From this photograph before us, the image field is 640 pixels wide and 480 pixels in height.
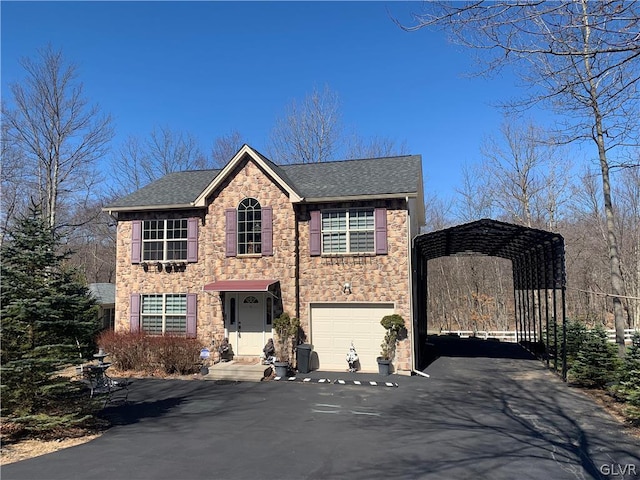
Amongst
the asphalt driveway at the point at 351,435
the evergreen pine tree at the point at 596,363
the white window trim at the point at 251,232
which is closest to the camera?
the asphalt driveway at the point at 351,435

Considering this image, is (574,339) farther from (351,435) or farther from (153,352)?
(153,352)

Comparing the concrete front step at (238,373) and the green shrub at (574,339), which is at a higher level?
the green shrub at (574,339)

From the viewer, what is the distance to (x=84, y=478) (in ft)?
18.8

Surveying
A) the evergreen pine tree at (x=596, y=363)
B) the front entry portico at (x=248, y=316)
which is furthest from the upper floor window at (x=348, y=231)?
the evergreen pine tree at (x=596, y=363)

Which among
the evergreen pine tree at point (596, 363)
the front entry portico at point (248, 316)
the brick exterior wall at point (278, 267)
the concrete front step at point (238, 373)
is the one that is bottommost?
the concrete front step at point (238, 373)

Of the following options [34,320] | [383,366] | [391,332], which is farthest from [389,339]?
[34,320]

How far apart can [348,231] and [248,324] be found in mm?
4901

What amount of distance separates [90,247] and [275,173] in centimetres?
2881

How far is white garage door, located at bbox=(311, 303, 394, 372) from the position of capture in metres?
14.0

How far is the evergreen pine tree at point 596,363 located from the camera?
1157 centimetres

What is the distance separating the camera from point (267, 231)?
1480cm

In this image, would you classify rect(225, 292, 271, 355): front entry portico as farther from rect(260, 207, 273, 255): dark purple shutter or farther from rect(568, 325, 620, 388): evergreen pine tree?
rect(568, 325, 620, 388): evergreen pine tree

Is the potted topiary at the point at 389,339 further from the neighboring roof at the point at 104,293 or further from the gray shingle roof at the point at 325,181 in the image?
the neighboring roof at the point at 104,293

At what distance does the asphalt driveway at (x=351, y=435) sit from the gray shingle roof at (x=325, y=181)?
253 inches
